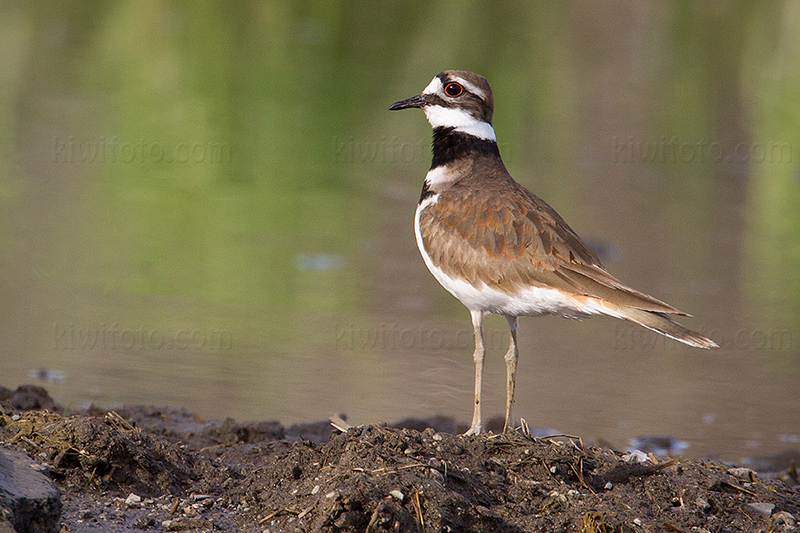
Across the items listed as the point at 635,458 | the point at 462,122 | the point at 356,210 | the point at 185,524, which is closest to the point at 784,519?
the point at 635,458

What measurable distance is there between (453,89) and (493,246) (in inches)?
46.7

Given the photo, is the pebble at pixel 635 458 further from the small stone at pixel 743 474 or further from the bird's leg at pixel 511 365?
the bird's leg at pixel 511 365

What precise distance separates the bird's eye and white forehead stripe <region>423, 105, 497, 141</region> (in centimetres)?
9

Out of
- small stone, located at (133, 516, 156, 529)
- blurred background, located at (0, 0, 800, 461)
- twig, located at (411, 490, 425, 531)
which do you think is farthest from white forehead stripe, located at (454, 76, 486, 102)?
small stone, located at (133, 516, 156, 529)

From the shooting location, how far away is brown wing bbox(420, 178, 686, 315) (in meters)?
5.24

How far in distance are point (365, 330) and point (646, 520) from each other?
3.67 meters

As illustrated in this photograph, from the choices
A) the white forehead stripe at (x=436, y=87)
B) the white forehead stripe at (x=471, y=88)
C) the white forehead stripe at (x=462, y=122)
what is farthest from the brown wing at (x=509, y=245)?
the white forehead stripe at (x=436, y=87)

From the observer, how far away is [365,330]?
774cm

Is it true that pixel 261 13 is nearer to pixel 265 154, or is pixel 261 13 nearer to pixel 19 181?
pixel 265 154

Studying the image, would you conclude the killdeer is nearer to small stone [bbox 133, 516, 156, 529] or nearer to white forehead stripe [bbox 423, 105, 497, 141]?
white forehead stripe [bbox 423, 105, 497, 141]

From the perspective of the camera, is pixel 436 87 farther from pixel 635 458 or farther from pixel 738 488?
pixel 738 488

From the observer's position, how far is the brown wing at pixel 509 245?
524cm

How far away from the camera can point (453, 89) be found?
20.4 feet

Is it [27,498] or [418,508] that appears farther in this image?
[418,508]
